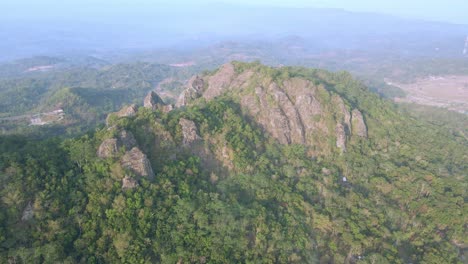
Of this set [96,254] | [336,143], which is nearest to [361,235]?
[336,143]

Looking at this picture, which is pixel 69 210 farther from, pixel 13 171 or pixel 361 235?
pixel 361 235

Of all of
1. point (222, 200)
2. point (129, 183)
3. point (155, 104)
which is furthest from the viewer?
point (155, 104)

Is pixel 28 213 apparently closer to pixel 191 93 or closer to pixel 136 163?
pixel 136 163

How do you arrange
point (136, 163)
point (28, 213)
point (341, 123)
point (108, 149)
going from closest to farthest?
1. point (28, 213)
2. point (136, 163)
3. point (108, 149)
4. point (341, 123)

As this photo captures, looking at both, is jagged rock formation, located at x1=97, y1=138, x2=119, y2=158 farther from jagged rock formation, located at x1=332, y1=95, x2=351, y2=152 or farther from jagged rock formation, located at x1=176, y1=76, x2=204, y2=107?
jagged rock formation, located at x1=332, y1=95, x2=351, y2=152

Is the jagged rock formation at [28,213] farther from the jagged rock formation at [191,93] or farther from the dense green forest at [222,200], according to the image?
the jagged rock formation at [191,93]

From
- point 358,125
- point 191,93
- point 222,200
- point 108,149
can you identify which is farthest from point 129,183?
point 358,125

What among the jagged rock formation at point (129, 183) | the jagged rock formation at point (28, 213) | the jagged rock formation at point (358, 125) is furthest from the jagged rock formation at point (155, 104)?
the jagged rock formation at point (358, 125)
